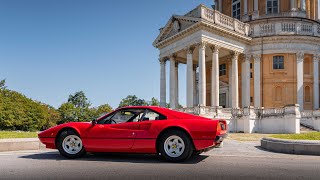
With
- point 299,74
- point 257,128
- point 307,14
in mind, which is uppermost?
point 307,14

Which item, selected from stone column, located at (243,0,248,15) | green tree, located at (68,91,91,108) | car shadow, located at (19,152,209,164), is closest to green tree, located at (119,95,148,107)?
green tree, located at (68,91,91,108)

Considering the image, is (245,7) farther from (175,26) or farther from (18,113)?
(18,113)

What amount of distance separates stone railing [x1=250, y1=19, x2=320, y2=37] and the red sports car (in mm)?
29913

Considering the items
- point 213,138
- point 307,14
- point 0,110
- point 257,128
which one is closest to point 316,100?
point 257,128

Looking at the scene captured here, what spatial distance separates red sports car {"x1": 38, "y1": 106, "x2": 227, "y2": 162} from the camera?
25.1 ft

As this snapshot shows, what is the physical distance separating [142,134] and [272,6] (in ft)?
125

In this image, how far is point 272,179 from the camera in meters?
6.04

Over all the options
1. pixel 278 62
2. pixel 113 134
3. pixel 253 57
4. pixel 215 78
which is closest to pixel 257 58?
pixel 253 57

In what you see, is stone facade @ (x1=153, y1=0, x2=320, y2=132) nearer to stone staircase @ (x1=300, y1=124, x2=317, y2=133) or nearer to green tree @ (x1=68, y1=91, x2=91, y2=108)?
stone staircase @ (x1=300, y1=124, x2=317, y2=133)

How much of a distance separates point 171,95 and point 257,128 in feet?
34.5

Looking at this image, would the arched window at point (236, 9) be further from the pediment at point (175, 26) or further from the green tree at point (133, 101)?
the green tree at point (133, 101)

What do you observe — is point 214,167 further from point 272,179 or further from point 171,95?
point 171,95

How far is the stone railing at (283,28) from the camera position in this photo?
116 ft

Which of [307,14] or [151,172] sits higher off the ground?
[307,14]
